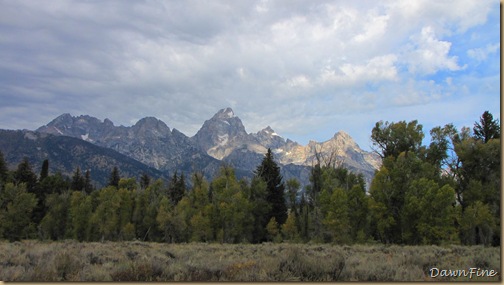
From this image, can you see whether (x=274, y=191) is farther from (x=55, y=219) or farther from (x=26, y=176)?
(x=26, y=176)

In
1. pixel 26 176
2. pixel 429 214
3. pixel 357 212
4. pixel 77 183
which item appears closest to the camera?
pixel 429 214

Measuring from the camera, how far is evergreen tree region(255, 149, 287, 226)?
179ft

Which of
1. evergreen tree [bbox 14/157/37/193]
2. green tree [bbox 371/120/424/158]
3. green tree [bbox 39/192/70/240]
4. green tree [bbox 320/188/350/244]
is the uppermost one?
green tree [bbox 371/120/424/158]

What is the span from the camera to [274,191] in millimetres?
55594

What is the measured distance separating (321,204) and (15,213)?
45.7 meters

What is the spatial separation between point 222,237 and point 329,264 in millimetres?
41309

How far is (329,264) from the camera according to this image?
32.8ft

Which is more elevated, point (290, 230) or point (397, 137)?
point (397, 137)

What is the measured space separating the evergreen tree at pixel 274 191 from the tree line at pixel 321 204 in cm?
15

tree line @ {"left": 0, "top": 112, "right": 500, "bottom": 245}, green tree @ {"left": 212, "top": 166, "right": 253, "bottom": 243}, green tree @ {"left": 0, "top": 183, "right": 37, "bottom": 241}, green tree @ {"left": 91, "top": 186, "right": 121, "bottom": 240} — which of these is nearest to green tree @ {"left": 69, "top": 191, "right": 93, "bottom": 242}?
tree line @ {"left": 0, "top": 112, "right": 500, "bottom": 245}

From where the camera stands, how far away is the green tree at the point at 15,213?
2222 inches

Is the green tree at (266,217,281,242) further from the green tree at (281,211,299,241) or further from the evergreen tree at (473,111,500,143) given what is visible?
the evergreen tree at (473,111,500,143)

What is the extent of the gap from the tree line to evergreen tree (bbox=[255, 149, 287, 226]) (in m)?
0.15

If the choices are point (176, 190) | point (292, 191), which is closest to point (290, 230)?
point (292, 191)
